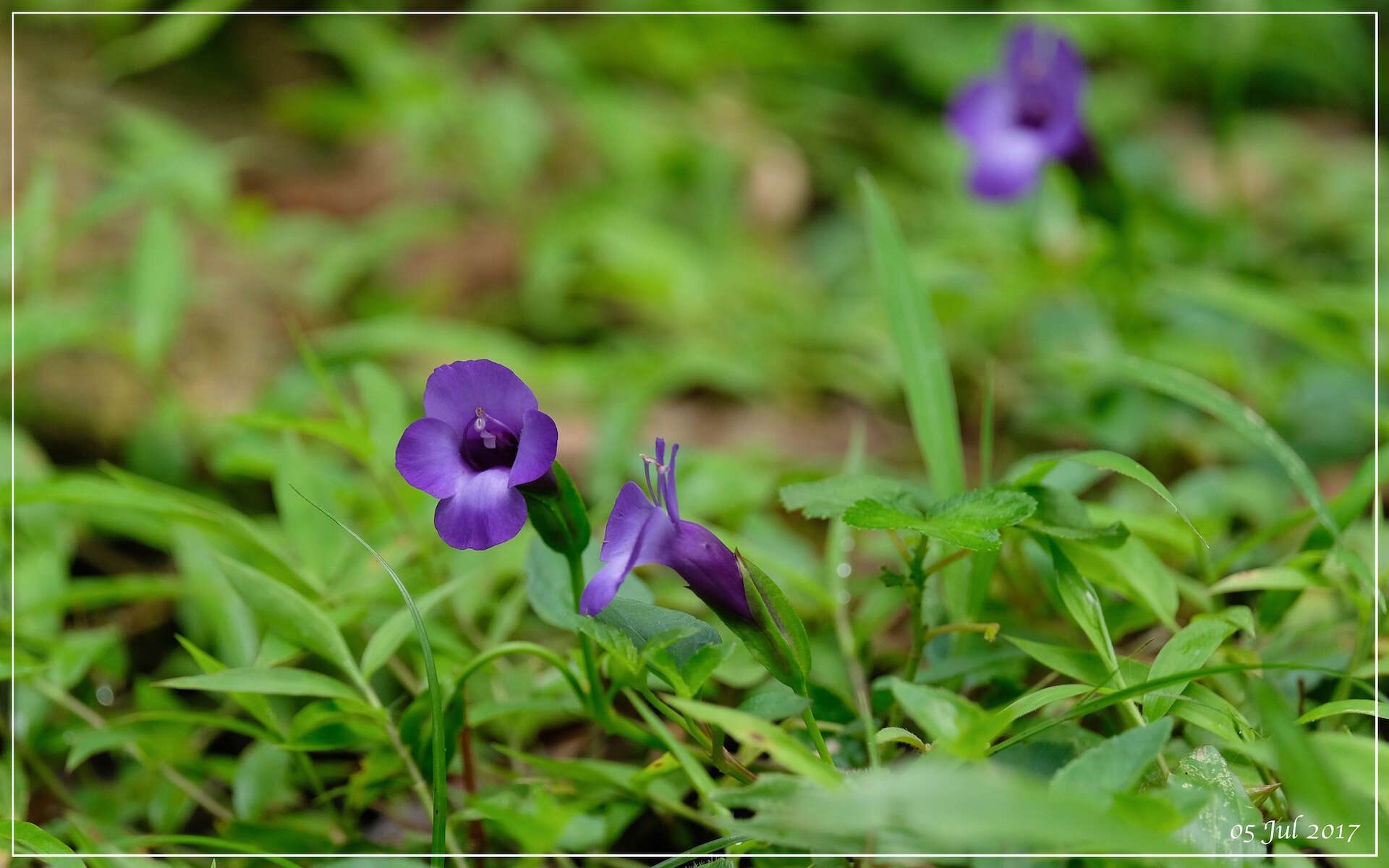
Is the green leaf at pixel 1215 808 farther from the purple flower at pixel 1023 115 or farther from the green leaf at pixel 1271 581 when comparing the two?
the purple flower at pixel 1023 115

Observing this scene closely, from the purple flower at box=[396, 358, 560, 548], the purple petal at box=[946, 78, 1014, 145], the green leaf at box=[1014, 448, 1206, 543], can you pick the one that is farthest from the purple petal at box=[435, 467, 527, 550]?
the purple petal at box=[946, 78, 1014, 145]

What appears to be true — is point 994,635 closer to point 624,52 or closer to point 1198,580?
point 1198,580

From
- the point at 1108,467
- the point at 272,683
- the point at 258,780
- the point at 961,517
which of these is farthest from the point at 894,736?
the point at 258,780

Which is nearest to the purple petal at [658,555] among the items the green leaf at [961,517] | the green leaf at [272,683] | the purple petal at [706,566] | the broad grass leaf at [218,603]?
the purple petal at [706,566]

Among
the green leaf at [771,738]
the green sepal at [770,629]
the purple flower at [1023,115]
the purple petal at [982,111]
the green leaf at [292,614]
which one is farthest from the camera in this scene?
the purple petal at [982,111]

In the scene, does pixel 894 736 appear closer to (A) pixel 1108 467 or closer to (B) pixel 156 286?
(A) pixel 1108 467

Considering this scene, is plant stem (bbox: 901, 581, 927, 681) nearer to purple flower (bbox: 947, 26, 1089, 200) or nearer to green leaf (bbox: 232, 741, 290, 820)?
green leaf (bbox: 232, 741, 290, 820)
